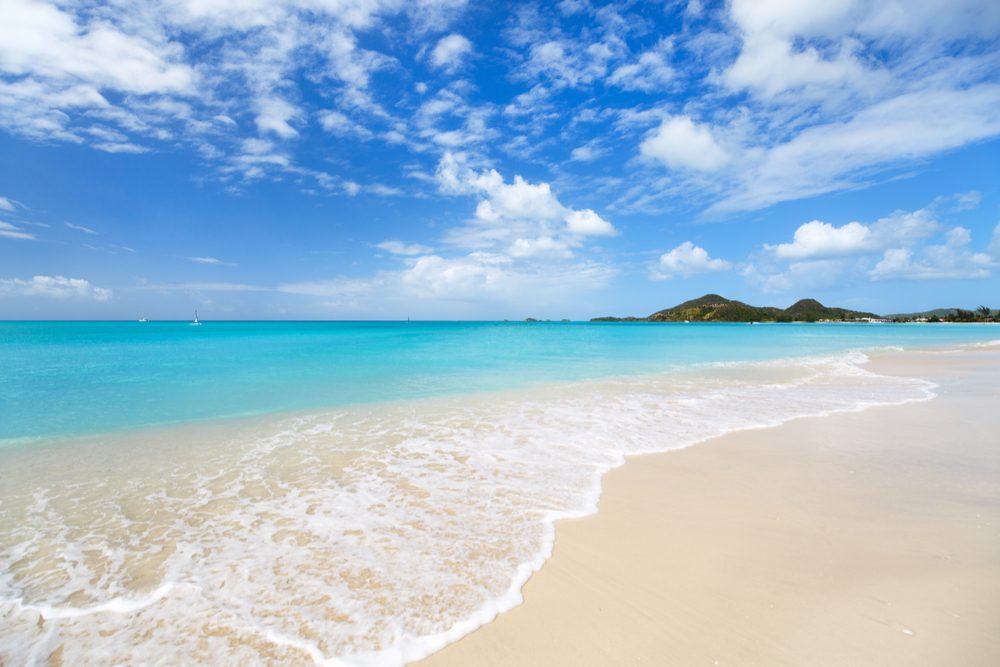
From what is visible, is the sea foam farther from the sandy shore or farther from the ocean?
the sandy shore

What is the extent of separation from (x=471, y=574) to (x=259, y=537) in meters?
2.66

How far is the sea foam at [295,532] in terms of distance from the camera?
332 cm

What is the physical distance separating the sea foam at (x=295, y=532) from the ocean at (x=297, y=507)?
1.0 inches

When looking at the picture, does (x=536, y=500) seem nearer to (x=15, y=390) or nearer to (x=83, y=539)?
(x=83, y=539)

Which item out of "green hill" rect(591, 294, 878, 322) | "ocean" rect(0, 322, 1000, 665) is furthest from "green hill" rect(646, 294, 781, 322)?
"ocean" rect(0, 322, 1000, 665)

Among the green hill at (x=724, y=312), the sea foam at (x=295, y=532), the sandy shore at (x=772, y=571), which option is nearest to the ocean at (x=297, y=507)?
the sea foam at (x=295, y=532)

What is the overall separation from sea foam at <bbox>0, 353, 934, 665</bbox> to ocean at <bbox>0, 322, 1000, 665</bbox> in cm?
2

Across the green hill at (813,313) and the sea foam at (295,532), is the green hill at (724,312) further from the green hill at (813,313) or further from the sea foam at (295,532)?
the sea foam at (295,532)

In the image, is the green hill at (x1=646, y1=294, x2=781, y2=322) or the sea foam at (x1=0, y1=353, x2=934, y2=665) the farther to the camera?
the green hill at (x1=646, y1=294, x2=781, y2=322)

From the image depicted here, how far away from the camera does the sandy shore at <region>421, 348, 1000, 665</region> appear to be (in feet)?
10.0

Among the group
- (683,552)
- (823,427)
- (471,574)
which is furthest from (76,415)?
(823,427)

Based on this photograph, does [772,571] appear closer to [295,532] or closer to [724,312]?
[295,532]

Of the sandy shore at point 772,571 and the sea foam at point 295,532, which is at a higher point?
the sandy shore at point 772,571

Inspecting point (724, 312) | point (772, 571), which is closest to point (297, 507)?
point (772, 571)
